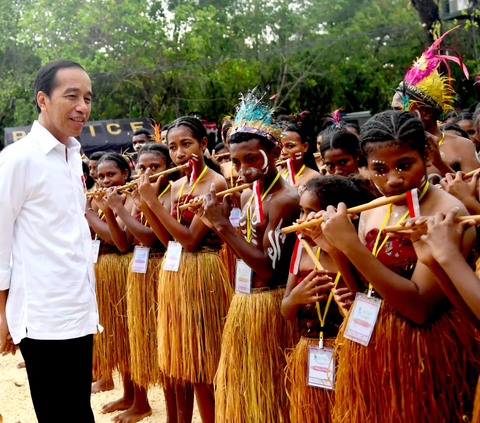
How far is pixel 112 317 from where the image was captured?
435cm

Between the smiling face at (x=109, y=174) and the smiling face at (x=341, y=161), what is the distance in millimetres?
1737

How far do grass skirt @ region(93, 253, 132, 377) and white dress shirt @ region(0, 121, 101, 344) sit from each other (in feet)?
6.11

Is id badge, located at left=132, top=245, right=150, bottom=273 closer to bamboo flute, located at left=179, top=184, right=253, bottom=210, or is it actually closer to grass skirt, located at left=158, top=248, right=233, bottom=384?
grass skirt, located at left=158, top=248, right=233, bottom=384

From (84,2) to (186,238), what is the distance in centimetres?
1764

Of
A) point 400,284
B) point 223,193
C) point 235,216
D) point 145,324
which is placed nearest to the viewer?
point 400,284

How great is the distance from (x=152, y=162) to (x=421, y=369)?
2532 millimetres

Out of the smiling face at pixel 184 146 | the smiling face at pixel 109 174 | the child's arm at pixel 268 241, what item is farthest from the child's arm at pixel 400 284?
the smiling face at pixel 109 174

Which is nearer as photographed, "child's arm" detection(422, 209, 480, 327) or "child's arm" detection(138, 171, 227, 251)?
"child's arm" detection(422, 209, 480, 327)

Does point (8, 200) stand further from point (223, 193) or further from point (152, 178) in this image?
point (152, 178)

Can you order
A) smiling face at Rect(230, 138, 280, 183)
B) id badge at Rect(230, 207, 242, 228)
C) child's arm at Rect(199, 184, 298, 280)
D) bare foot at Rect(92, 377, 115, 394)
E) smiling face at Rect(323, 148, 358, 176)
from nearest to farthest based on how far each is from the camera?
child's arm at Rect(199, 184, 298, 280), smiling face at Rect(230, 138, 280, 183), smiling face at Rect(323, 148, 358, 176), id badge at Rect(230, 207, 242, 228), bare foot at Rect(92, 377, 115, 394)

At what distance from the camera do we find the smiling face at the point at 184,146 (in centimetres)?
361

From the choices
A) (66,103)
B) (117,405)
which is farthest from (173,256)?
(117,405)

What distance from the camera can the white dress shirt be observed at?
2.37 meters

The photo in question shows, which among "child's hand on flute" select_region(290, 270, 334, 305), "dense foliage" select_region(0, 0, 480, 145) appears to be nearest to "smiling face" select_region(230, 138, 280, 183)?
"child's hand on flute" select_region(290, 270, 334, 305)
